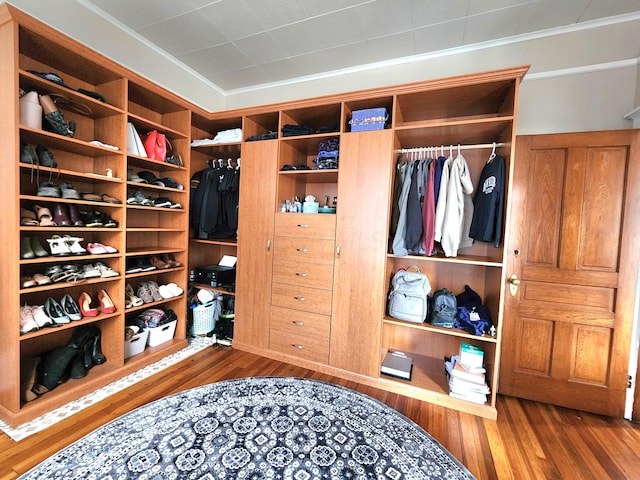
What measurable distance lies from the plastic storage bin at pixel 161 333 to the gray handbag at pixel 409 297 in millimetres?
2128

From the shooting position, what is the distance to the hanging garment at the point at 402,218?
2.12 meters

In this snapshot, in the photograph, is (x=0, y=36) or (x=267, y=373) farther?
(x=267, y=373)

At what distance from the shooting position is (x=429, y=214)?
208 centimetres

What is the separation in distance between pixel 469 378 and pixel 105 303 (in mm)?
2836

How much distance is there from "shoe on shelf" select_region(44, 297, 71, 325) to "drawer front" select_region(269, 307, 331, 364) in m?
1.50

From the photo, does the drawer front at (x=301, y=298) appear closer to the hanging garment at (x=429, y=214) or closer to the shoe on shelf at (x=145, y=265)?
the hanging garment at (x=429, y=214)

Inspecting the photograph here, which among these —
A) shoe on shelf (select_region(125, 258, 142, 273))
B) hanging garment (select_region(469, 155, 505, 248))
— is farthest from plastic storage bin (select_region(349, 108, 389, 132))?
shoe on shelf (select_region(125, 258, 142, 273))

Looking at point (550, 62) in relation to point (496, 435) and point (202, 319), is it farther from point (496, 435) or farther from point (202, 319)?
point (202, 319)

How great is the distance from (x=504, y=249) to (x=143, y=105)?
10.9 feet

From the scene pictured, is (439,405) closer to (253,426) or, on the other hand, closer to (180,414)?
(253,426)

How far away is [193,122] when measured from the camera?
2883 millimetres

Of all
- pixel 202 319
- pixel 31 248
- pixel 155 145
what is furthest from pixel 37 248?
pixel 202 319

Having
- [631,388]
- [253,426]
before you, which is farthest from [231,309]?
Result: [631,388]

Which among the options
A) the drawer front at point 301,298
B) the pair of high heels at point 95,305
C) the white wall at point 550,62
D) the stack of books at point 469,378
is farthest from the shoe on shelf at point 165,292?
the stack of books at point 469,378
